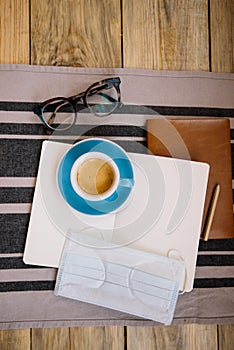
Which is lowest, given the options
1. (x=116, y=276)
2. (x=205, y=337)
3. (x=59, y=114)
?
(x=205, y=337)

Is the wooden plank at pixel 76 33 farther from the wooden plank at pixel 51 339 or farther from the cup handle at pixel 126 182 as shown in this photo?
the wooden plank at pixel 51 339

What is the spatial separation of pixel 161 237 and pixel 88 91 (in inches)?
10.6

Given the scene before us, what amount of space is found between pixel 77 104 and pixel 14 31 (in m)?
0.17

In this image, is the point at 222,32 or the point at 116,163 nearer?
the point at 116,163

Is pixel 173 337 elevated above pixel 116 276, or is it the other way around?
pixel 116 276

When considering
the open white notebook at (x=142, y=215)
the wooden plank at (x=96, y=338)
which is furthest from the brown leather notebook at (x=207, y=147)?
the wooden plank at (x=96, y=338)

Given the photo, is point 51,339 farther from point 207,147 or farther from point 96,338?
point 207,147

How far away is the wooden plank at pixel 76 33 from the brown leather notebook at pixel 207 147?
0.15 metres

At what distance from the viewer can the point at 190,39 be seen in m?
0.99

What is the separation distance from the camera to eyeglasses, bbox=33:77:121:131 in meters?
0.92

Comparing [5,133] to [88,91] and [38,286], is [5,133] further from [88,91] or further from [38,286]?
[38,286]

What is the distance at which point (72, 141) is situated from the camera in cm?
94

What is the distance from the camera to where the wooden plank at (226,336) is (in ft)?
3.18

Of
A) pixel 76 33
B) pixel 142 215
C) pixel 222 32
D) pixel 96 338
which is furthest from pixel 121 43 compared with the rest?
pixel 96 338
